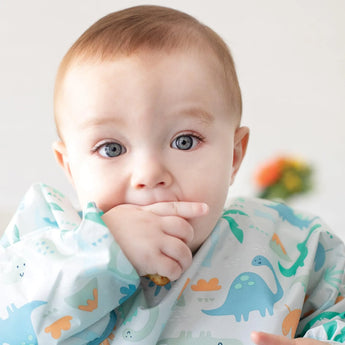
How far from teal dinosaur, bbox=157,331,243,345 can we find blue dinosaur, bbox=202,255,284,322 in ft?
0.14

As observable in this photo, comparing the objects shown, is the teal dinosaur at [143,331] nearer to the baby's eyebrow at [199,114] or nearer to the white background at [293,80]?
the baby's eyebrow at [199,114]

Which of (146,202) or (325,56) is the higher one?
(146,202)

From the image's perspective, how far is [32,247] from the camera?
38.3 inches

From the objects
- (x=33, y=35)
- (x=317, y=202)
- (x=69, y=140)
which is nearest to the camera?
(x=69, y=140)

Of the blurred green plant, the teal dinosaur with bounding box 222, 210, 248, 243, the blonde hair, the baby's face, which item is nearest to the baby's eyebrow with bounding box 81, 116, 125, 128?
the baby's face

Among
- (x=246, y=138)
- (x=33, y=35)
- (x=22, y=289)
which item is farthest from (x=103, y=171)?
(x=33, y=35)

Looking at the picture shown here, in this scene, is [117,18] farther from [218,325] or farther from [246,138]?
[218,325]

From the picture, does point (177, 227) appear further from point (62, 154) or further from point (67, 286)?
point (62, 154)

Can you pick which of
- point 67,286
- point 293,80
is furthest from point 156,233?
point 293,80

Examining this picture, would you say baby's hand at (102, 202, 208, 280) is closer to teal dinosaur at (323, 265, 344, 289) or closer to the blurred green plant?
teal dinosaur at (323, 265, 344, 289)

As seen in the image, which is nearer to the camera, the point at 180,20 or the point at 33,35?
the point at 180,20

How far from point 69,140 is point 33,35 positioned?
164 centimetres

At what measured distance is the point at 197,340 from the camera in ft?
3.22

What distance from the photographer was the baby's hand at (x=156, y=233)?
920 millimetres
